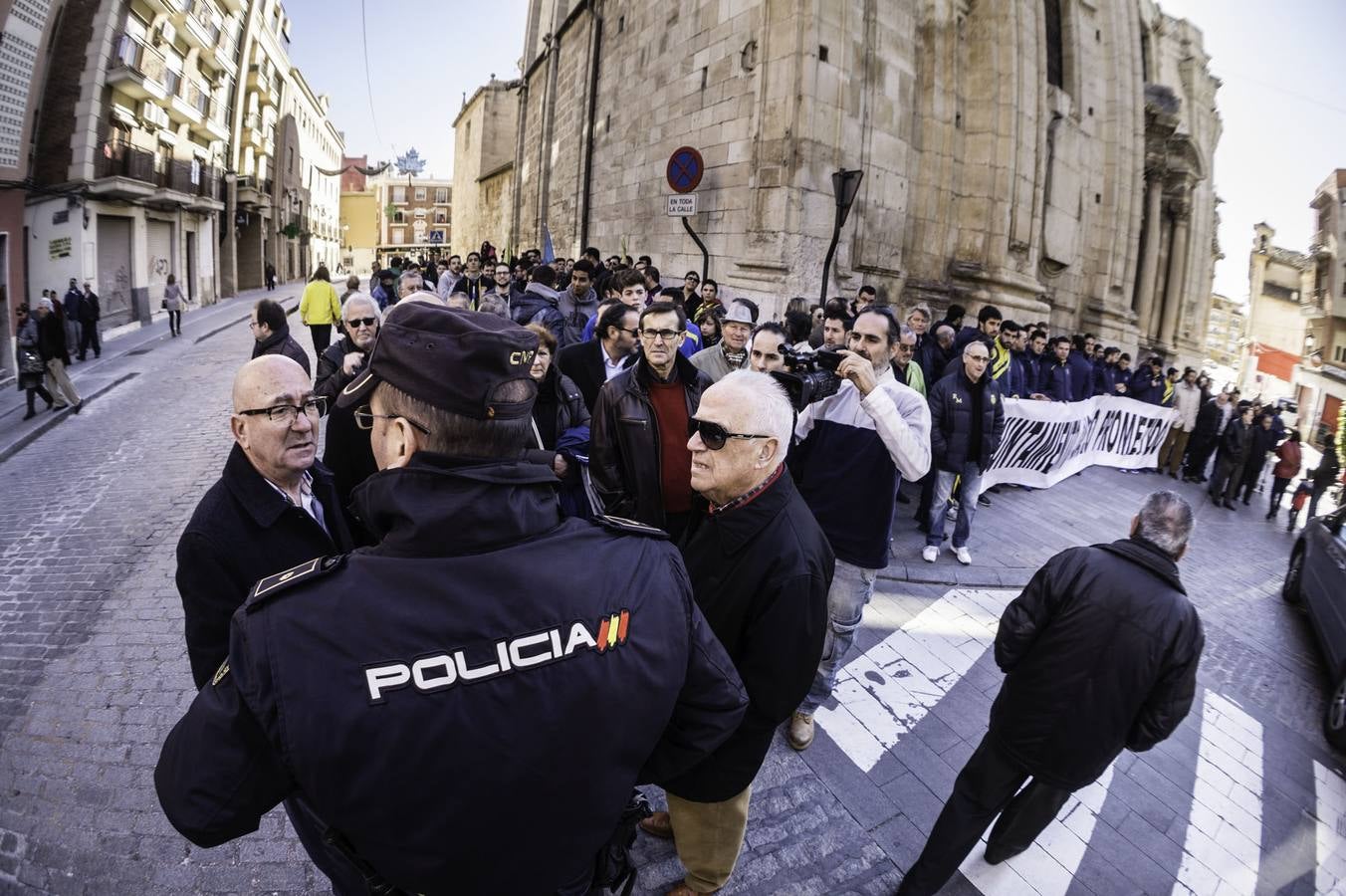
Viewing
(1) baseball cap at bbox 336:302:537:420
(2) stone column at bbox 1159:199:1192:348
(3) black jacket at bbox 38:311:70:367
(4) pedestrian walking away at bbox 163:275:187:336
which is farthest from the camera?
(2) stone column at bbox 1159:199:1192:348

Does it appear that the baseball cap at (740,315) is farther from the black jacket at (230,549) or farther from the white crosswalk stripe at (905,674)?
the black jacket at (230,549)

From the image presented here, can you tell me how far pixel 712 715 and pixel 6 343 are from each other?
18438 mm

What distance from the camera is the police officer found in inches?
44.0

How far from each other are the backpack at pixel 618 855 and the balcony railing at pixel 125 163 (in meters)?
22.5

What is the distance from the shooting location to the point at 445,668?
44.9 inches

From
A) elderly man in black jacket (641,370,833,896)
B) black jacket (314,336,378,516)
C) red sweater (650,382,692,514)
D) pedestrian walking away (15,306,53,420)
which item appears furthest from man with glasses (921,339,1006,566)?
pedestrian walking away (15,306,53,420)

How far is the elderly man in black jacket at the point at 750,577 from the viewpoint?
6.93 feet

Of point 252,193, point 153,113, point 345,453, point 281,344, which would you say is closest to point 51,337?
point 281,344

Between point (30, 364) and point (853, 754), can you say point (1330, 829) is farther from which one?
point (30, 364)

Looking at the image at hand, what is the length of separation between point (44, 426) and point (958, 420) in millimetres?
11721

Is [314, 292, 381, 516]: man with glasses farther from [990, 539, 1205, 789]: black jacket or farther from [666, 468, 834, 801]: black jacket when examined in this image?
[990, 539, 1205, 789]: black jacket

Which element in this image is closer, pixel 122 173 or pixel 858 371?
pixel 858 371

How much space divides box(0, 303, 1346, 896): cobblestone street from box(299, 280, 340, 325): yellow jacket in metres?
4.05

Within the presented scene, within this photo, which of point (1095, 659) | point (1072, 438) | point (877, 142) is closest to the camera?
point (1095, 659)
